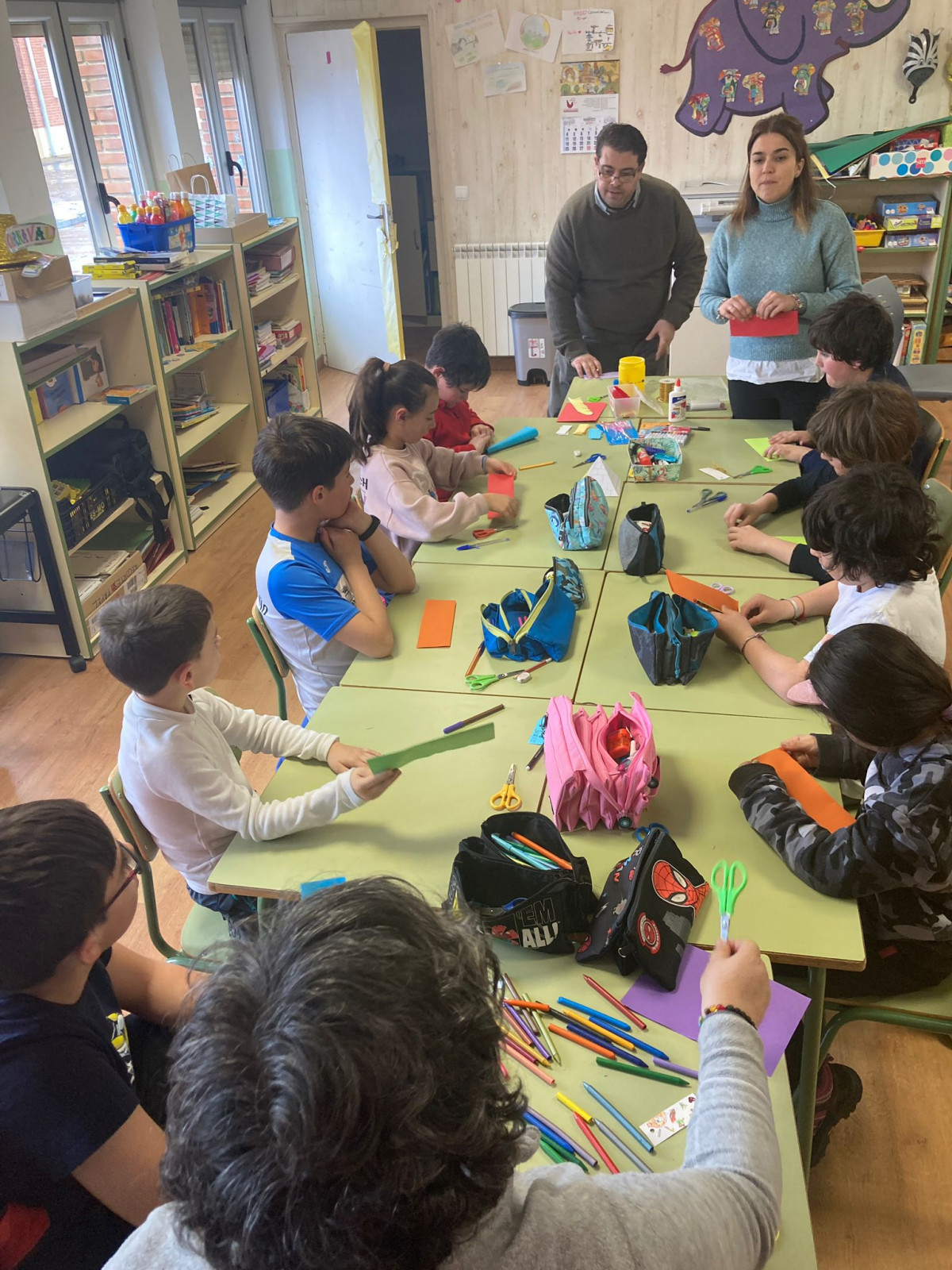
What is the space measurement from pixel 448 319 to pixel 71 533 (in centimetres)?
397

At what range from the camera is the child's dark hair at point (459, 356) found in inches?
123

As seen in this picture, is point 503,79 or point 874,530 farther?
point 503,79

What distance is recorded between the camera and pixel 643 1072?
128cm

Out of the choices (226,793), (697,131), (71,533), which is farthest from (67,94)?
(226,793)

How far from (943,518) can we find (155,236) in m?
3.66

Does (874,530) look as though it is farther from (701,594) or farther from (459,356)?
(459,356)

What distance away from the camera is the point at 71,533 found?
3.85 meters

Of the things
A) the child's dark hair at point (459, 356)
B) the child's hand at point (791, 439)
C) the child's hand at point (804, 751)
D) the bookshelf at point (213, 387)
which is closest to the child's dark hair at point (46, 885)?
the child's hand at point (804, 751)

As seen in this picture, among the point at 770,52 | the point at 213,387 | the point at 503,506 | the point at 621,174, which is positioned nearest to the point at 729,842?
the point at 503,506

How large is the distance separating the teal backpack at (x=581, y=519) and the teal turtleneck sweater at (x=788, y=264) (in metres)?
1.06

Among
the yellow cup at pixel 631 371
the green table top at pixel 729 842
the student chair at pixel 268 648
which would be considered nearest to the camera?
the green table top at pixel 729 842

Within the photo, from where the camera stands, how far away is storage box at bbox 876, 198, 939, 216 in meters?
5.49

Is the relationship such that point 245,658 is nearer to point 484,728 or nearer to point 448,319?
point 484,728

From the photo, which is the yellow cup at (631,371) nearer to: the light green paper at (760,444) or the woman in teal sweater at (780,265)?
the woman in teal sweater at (780,265)
